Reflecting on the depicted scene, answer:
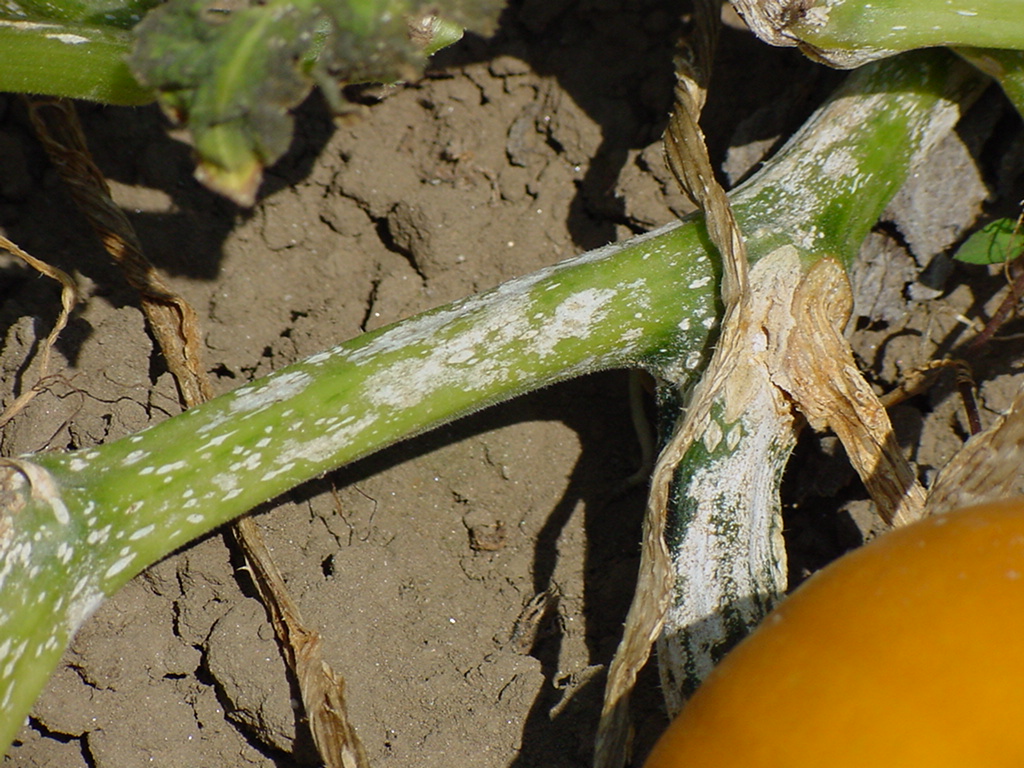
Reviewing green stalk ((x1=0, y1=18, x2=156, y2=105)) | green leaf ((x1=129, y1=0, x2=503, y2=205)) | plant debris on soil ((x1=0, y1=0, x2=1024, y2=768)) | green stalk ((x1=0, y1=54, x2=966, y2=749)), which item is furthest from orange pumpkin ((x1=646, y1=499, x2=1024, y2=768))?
green stalk ((x1=0, y1=18, x2=156, y2=105))

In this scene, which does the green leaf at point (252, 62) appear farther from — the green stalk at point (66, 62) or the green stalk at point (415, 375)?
the green stalk at point (415, 375)

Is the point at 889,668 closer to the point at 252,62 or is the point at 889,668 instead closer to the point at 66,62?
the point at 252,62

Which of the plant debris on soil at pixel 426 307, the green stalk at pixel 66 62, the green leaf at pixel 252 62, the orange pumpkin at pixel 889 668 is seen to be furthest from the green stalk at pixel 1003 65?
the green stalk at pixel 66 62

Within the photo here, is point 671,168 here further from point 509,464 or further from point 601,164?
point 509,464

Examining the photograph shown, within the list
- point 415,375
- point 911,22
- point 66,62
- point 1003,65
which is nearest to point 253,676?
point 415,375

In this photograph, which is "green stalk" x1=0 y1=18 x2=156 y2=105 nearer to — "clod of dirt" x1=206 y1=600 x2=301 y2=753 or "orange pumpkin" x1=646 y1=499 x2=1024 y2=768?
"clod of dirt" x1=206 y1=600 x2=301 y2=753

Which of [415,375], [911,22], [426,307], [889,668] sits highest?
[911,22]
